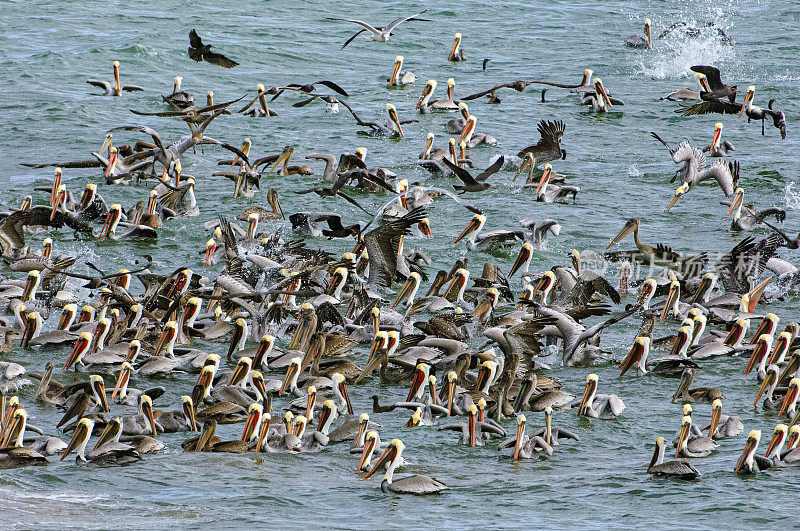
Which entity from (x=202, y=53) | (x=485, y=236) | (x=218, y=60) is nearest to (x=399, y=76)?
(x=218, y=60)

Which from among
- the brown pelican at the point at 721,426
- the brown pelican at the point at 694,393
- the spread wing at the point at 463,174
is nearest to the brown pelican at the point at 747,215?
the spread wing at the point at 463,174

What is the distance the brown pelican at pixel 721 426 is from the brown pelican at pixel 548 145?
837 centimetres

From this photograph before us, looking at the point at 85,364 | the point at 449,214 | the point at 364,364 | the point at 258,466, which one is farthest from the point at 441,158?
the point at 258,466

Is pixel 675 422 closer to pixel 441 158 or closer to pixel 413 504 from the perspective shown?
pixel 413 504

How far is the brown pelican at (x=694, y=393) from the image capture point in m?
10.5

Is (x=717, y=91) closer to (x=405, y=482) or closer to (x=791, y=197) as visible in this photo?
(x=791, y=197)

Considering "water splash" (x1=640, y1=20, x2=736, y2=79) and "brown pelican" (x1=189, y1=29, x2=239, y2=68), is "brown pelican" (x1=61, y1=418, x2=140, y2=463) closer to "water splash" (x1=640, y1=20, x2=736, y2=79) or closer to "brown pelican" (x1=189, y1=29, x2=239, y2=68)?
"brown pelican" (x1=189, y1=29, x2=239, y2=68)

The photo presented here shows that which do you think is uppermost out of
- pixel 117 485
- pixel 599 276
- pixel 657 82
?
pixel 657 82

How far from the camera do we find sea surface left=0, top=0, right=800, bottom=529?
28.0 ft

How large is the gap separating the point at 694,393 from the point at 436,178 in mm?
8342

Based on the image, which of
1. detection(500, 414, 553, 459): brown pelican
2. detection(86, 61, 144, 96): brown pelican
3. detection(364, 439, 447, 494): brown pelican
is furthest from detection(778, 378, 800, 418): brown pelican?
detection(86, 61, 144, 96): brown pelican

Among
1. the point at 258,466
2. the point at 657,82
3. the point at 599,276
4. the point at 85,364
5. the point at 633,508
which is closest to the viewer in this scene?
the point at 633,508

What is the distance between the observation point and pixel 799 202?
17547 mm

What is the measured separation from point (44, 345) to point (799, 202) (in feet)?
36.9
